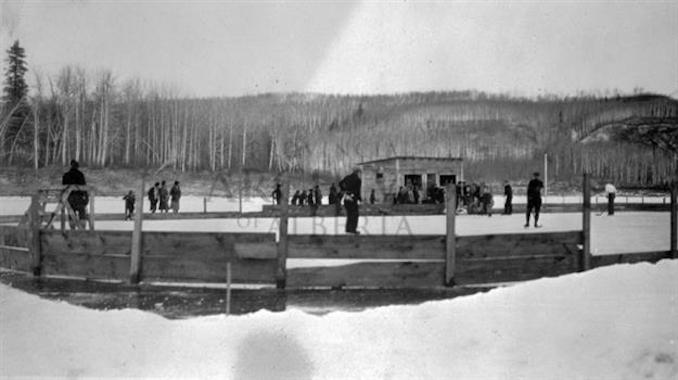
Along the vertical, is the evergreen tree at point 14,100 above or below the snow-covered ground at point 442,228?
above

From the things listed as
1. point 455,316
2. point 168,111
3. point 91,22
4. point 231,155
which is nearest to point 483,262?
point 455,316

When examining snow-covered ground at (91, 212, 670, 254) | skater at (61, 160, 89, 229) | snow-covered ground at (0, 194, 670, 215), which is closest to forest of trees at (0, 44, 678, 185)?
skater at (61, 160, 89, 229)

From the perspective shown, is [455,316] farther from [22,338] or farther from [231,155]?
[231,155]

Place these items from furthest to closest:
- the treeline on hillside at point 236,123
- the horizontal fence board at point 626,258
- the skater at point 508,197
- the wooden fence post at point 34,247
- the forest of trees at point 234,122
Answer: the skater at point 508,197 → the treeline on hillside at point 236,123 → the forest of trees at point 234,122 → the wooden fence post at point 34,247 → the horizontal fence board at point 626,258

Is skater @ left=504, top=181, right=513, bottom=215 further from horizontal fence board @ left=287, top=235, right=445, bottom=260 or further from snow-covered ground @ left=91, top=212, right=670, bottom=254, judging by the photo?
horizontal fence board @ left=287, top=235, right=445, bottom=260

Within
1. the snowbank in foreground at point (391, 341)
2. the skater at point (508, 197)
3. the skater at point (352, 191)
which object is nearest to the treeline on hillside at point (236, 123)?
the skater at point (352, 191)

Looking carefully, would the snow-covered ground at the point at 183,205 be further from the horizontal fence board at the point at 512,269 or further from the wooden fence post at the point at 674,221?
the wooden fence post at the point at 674,221
